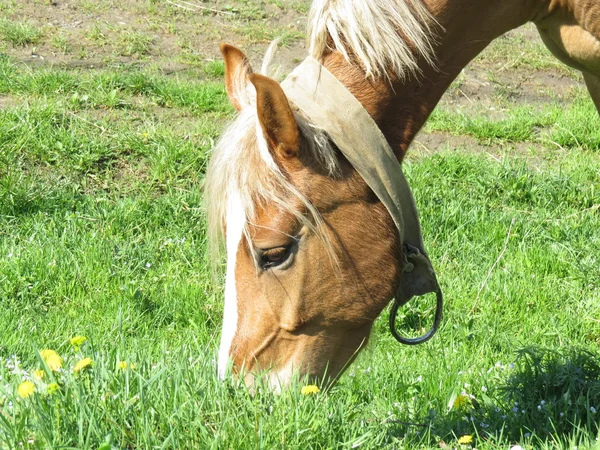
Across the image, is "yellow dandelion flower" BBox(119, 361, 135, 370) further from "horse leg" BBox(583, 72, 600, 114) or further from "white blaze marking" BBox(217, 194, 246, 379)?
"horse leg" BBox(583, 72, 600, 114)

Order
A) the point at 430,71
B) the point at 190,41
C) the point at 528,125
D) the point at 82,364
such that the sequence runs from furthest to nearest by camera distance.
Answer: the point at 190,41, the point at 528,125, the point at 430,71, the point at 82,364

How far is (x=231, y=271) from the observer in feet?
8.40

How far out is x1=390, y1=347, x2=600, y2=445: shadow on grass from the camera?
2.56m

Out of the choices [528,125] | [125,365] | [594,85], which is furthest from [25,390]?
[528,125]

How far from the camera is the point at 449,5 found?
274cm

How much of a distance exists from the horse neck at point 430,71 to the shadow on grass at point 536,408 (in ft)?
3.02

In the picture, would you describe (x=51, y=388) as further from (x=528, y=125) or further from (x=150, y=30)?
(x=150, y=30)

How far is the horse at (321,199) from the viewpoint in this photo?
8.19 feet

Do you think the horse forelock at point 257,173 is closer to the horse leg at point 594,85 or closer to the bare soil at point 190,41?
the horse leg at point 594,85

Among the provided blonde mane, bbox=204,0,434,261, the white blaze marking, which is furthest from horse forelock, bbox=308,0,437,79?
the white blaze marking

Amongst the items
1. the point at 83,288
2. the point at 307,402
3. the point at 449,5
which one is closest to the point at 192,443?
the point at 307,402

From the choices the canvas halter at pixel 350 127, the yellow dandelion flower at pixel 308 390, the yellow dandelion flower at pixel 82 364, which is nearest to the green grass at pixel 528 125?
the canvas halter at pixel 350 127

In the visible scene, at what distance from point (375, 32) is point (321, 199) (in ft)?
1.86

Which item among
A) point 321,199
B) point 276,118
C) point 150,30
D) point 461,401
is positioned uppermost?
point 276,118
